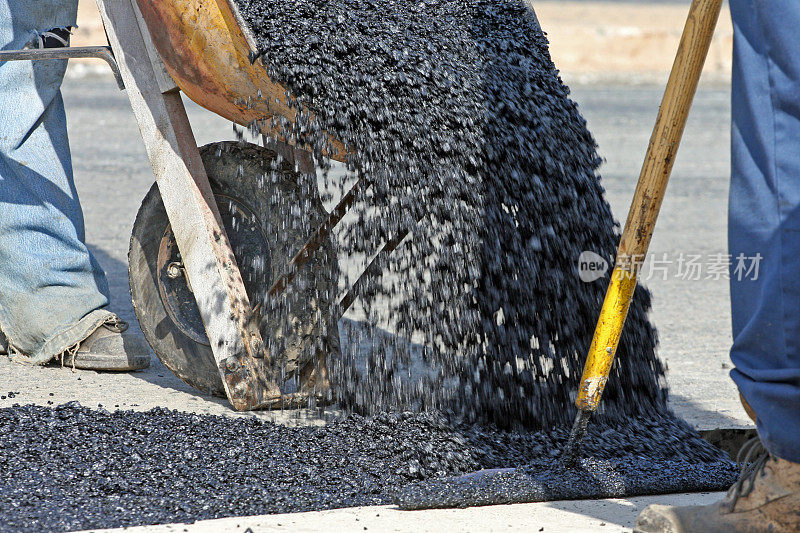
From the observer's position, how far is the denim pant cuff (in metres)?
2.98

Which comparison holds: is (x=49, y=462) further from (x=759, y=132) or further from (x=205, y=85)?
(x=759, y=132)

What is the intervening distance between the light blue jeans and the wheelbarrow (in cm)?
37

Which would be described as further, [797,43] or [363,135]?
[363,135]

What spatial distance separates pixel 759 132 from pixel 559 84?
1.15m

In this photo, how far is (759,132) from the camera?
159 centimetres

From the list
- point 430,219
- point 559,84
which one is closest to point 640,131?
point 559,84

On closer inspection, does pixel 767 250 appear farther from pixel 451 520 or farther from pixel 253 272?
pixel 253 272

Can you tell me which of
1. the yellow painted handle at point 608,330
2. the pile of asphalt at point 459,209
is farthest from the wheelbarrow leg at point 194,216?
the yellow painted handle at point 608,330

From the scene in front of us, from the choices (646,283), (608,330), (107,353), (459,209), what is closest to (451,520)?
(608,330)

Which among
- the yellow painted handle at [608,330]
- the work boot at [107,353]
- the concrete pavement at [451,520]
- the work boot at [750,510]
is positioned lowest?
the concrete pavement at [451,520]

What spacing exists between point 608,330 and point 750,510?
46 cm

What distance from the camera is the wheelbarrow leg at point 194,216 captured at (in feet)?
8.37

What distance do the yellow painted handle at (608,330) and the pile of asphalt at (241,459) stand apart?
22cm

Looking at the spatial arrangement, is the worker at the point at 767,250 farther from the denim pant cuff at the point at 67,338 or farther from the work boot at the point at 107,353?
the denim pant cuff at the point at 67,338
